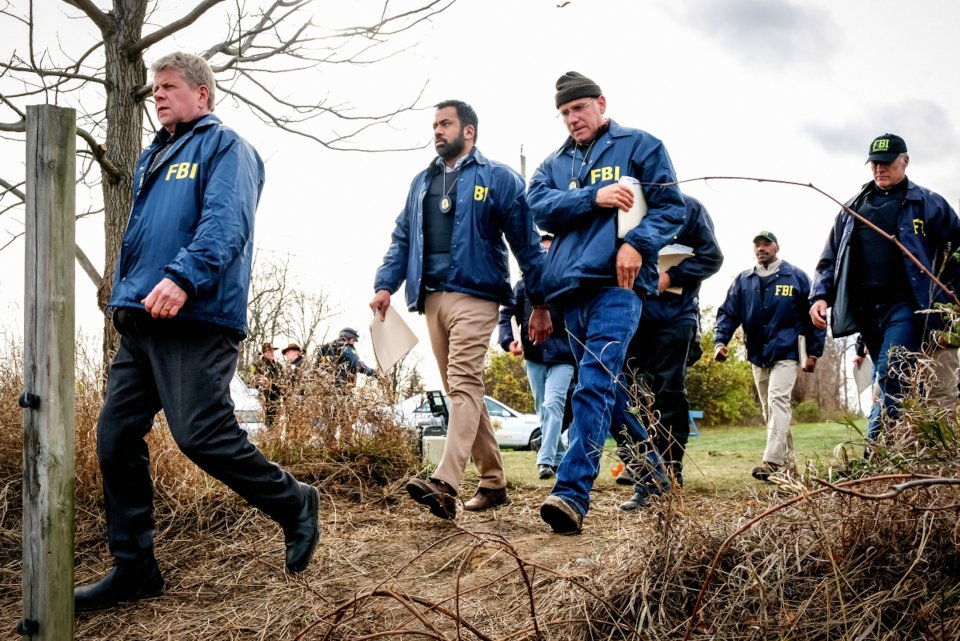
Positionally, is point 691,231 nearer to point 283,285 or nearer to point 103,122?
point 103,122

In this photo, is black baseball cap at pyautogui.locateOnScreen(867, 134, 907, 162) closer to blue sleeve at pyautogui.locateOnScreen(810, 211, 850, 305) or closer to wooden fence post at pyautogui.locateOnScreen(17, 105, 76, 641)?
blue sleeve at pyautogui.locateOnScreen(810, 211, 850, 305)

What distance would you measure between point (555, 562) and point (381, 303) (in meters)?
2.26

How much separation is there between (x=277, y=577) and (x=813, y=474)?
2480 millimetres


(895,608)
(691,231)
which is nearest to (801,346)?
(691,231)

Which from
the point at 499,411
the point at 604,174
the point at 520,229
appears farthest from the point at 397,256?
the point at 499,411

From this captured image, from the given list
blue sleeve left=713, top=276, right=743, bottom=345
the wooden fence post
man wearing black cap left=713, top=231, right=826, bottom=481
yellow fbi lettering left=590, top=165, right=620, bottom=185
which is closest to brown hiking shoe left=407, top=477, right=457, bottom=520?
yellow fbi lettering left=590, top=165, right=620, bottom=185

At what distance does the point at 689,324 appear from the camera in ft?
20.3

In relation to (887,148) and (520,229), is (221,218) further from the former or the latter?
(887,148)

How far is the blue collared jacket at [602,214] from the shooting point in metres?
4.45

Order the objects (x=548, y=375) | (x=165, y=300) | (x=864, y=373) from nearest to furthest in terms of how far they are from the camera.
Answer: (x=165, y=300), (x=864, y=373), (x=548, y=375)

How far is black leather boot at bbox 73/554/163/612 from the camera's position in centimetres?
372

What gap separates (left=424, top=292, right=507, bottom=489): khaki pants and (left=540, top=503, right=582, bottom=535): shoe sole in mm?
783

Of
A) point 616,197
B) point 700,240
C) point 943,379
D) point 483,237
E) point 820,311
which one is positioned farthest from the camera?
point 700,240

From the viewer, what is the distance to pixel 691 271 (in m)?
6.23
